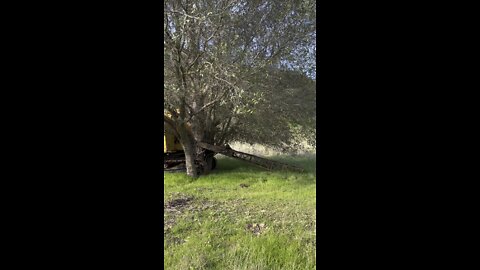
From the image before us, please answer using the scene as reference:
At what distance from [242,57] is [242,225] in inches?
77.5

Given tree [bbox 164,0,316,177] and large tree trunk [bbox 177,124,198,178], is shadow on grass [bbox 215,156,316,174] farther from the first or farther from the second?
large tree trunk [bbox 177,124,198,178]

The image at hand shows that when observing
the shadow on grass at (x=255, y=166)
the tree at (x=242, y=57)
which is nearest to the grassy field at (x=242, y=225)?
the shadow on grass at (x=255, y=166)

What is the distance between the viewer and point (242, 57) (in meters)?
3.10

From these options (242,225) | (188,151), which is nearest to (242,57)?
(242,225)

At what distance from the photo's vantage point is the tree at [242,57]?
260 cm

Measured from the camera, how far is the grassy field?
1.36 metres

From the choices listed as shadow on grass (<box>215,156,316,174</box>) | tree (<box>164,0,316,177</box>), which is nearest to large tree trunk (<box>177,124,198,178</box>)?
tree (<box>164,0,316,177</box>)

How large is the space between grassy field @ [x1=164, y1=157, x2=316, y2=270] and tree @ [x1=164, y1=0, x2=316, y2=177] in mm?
1033

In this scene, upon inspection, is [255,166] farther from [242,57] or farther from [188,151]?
[242,57]
